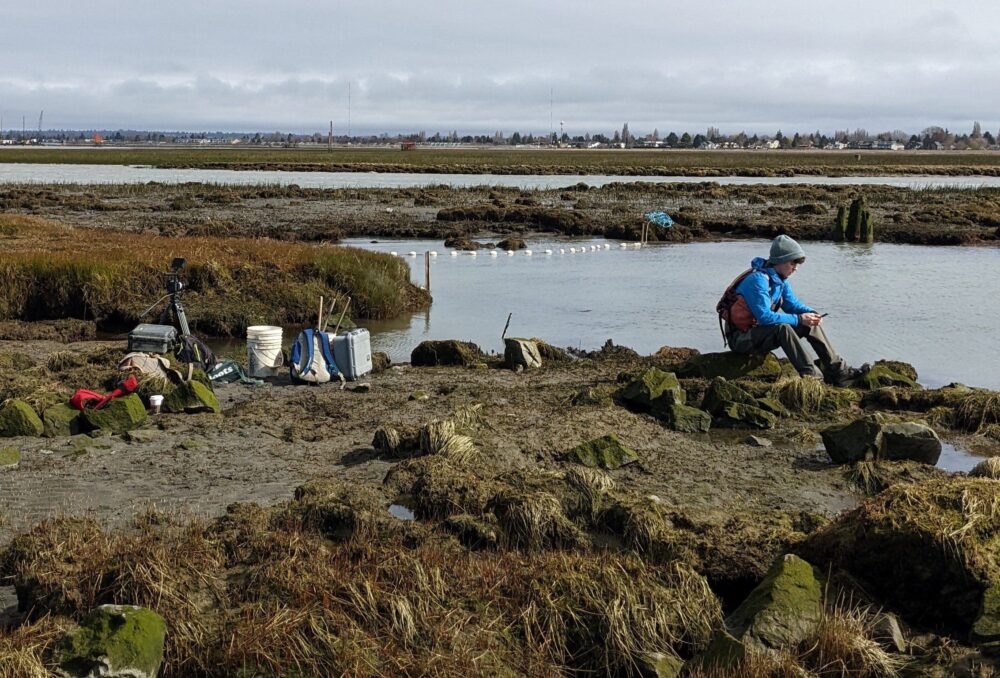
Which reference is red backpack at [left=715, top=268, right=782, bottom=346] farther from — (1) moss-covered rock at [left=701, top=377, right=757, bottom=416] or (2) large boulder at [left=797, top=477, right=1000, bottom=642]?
(2) large boulder at [left=797, top=477, right=1000, bottom=642]

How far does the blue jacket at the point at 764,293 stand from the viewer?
35.7ft

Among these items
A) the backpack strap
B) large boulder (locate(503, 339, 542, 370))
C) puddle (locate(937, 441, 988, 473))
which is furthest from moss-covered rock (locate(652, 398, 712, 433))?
the backpack strap

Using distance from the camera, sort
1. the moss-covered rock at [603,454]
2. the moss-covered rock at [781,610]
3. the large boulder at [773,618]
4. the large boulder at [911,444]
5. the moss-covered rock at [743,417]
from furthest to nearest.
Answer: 1. the moss-covered rock at [743,417]
2. the large boulder at [911,444]
3. the moss-covered rock at [603,454]
4. the moss-covered rock at [781,610]
5. the large boulder at [773,618]

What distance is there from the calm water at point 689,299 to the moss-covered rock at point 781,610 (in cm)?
821

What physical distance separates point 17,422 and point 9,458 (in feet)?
2.81

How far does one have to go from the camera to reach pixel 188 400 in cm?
1000

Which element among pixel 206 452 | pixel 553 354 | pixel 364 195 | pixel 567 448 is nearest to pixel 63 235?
pixel 553 354

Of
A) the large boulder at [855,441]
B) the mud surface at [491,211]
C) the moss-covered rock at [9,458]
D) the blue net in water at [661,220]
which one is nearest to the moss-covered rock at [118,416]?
the moss-covered rock at [9,458]

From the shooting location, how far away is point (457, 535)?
6.77 metres

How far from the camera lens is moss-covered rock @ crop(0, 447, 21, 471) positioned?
8.14 meters

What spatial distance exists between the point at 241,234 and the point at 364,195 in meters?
17.2

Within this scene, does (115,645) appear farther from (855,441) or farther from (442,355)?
(442,355)

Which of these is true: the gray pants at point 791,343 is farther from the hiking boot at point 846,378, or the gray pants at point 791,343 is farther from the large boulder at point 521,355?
the large boulder at point 521,355

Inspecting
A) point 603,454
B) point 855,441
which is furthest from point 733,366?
point 603,454
